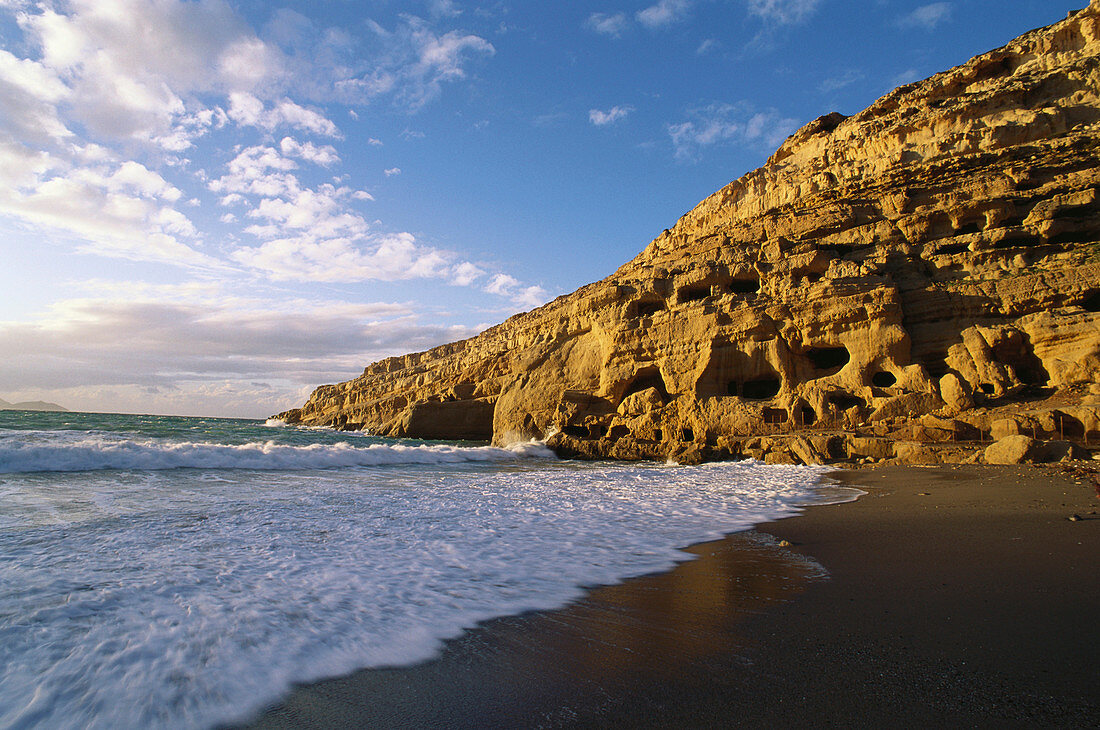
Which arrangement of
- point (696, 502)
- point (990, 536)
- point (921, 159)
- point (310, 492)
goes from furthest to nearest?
point (921, 159), point (310, 492), point (696, 502), point (990, 536)

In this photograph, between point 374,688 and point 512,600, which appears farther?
point 512,600

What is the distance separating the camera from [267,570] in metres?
4.22

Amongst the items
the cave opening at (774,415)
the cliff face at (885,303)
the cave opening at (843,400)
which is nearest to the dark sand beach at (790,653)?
the cliff face at (885,303)

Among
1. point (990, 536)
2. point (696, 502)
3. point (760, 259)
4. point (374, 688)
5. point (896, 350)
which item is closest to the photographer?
point (374, 688)

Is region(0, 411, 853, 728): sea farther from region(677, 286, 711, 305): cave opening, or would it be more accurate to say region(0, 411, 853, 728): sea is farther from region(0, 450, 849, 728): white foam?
region(677, 286, 711, 305): cave opening

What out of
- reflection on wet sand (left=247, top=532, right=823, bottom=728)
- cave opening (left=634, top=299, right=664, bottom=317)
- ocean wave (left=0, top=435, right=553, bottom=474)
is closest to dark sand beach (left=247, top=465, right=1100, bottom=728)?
reflection on wet sand (left=247, top=532, right=823, bottom=728)

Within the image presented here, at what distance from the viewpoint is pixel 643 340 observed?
20.6m

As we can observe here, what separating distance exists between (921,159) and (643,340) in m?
16.3

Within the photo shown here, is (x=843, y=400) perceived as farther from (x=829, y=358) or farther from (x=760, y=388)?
(x=760, y=388)

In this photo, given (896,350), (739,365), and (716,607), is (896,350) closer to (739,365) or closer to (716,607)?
(739,365)

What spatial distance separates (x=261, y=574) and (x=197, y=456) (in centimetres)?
1201

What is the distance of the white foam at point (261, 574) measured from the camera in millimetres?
2490

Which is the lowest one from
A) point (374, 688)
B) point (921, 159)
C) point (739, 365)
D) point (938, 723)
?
point (374, 688)

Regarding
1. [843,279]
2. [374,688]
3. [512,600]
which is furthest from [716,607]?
[843,279]
